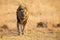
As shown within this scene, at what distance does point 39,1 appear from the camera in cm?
2628

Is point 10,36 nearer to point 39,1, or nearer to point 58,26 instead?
point 58,26

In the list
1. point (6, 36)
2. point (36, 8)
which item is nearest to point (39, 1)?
point (36, 8)

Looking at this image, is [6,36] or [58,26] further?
[58,26]

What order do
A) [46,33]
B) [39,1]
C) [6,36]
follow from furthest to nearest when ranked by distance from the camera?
[39,1] < [46,33] < [6,36]

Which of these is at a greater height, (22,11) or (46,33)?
(22,11)

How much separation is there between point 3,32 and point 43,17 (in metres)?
5.67

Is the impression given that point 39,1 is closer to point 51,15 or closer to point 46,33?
point 51,15

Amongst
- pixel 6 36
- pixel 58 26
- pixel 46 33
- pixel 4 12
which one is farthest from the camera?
pixel 4 12

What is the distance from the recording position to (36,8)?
952 inches

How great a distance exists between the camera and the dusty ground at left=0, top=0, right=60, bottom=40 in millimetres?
14641

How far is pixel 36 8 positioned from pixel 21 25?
8.42 meters

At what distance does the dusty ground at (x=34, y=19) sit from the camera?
14.6 meters

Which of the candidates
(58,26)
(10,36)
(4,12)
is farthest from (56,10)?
(10,36)

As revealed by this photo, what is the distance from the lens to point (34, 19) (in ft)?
65.6
